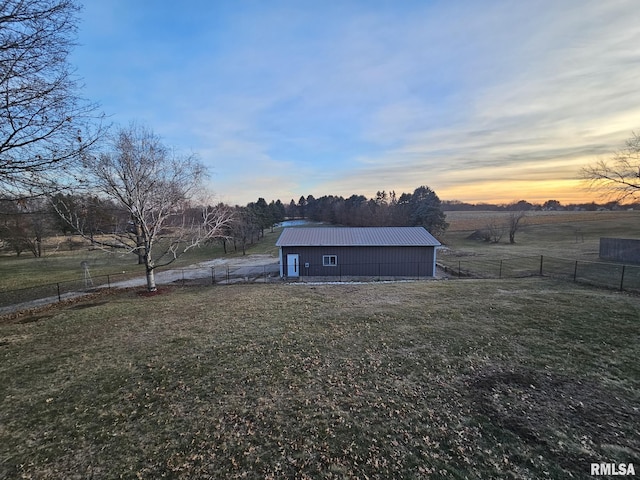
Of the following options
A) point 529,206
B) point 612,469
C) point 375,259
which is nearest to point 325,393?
point 612,469

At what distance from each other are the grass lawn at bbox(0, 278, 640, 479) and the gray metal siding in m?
10.5

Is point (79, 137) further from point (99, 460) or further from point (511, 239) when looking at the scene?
point (511, 239)

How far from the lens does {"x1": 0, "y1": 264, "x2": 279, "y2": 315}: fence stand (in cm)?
1388

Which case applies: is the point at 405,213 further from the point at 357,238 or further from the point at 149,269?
the point at 149,269

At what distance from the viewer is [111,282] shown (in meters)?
19.1

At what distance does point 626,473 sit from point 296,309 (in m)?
8.43

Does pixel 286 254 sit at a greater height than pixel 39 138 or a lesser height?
lesser

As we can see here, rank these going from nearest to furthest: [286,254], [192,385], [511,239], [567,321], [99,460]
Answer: [99,460]
[192,385]
[567,321]
[286,254]
[511,239]

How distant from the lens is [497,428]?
13.6ft

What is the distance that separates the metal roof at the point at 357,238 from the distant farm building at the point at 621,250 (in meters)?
15.6

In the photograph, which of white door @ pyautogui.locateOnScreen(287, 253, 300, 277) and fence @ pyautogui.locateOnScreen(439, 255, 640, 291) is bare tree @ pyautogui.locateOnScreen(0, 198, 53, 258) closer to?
white door @ pyautogui.locateOnScreen(287, 253, 300, 277)

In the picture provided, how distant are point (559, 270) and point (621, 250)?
937 centimetres

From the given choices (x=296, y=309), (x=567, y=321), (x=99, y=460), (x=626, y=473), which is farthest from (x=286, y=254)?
(x=626, y=473)

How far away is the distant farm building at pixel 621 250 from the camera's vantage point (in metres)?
22.0
